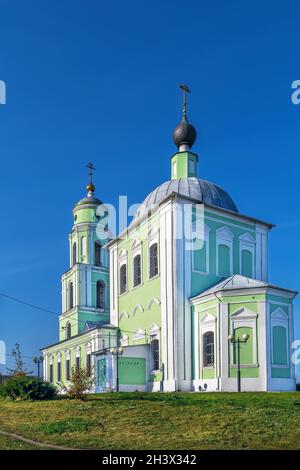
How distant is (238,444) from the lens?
10.4 m

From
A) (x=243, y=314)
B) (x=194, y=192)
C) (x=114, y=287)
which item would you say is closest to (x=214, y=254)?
(x=194, y=192)

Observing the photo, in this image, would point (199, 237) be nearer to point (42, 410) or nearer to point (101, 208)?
point (42, 410)

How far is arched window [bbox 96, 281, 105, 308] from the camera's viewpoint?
41372 millimetres

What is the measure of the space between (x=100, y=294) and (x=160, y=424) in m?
29.7

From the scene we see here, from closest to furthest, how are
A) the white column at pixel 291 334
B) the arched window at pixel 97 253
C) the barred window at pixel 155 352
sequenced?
the white column at pixel 291 334 → the barred window at pixel 155 352 → the arched window at pixel 97 253

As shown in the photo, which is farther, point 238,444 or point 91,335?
point 91,335

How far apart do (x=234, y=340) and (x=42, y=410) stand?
9.12m

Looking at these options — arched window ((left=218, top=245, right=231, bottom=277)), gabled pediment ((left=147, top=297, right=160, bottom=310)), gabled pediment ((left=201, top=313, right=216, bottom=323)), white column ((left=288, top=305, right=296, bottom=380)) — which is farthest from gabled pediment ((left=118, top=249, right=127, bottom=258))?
white column ((left=288, top=305, right=296, bottom=380))

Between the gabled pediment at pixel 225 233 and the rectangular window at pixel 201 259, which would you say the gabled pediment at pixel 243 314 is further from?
the gabled pediment at pixel 225 233

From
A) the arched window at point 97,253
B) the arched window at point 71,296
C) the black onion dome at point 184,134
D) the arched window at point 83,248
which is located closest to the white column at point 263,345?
the black onion dome at point 184,134

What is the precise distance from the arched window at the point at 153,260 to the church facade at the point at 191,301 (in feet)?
0.16

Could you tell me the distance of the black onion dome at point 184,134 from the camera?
3089cm
